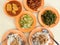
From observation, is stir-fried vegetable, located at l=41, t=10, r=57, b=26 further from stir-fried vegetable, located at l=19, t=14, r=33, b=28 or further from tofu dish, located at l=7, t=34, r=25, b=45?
tofu dish, located at l=7, t=34, r=25, b=45

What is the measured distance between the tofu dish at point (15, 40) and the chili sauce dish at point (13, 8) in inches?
6.1

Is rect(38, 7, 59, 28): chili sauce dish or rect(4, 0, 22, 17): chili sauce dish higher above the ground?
rect(4, 0, 22, 17): chili sauce dish

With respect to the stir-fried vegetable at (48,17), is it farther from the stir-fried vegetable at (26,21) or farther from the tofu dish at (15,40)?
the tofu dish at (15,40)

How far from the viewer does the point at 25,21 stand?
4.74 feet

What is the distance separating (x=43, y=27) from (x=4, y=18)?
30 centimetres

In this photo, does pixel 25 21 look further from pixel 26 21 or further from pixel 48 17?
pixel 48 17

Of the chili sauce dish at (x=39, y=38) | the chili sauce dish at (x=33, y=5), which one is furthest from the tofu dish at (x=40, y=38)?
the chili sauce dish at (x=33, y=5)

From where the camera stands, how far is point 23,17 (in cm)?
145

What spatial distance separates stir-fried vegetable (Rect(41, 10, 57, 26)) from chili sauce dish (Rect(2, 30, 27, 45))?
0.21 metres

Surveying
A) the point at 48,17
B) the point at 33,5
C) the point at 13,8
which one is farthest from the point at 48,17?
the point at 13,8

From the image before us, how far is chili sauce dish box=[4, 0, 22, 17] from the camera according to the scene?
143 cm

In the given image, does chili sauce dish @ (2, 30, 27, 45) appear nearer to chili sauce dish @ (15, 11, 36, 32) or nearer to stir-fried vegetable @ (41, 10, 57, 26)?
chili sauce dish @ (15, 11, 36, 32)

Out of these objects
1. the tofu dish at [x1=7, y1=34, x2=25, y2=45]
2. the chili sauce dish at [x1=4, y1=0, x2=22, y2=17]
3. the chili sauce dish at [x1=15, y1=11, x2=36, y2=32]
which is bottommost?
the tofu dish at [x1=7, y1=34, x2=25, y2=45]

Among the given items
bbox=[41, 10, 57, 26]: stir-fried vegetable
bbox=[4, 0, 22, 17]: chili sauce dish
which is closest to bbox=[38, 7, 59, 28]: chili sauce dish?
bbox=[41, 10, 57, 26]: stir-fried vegetable
